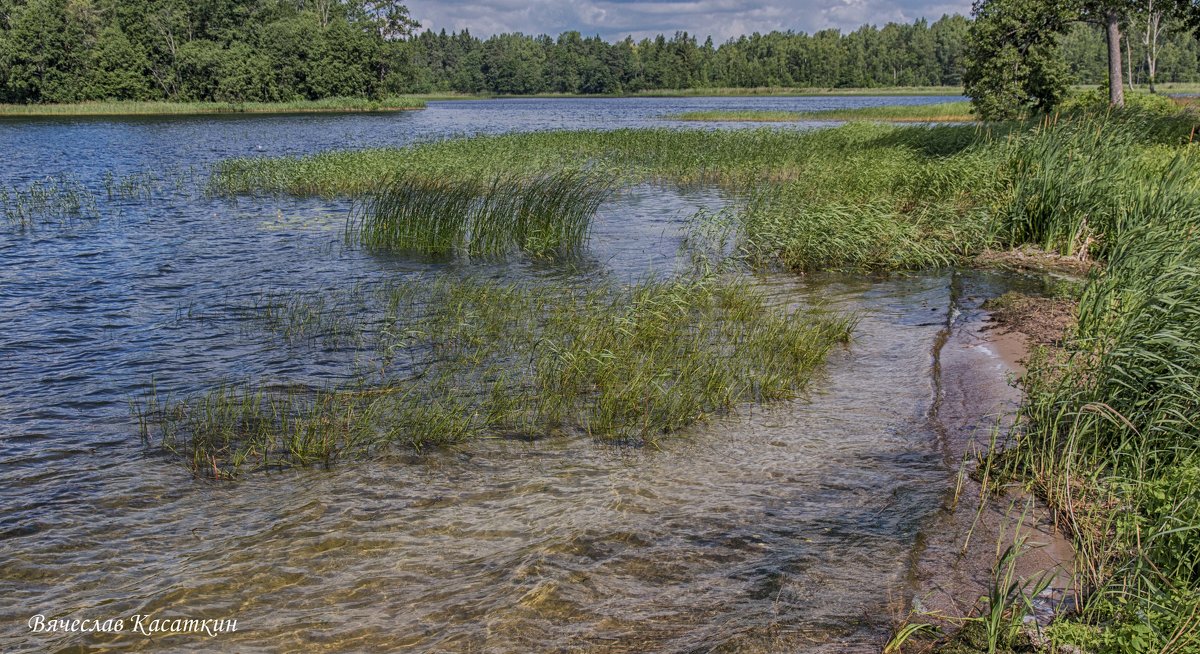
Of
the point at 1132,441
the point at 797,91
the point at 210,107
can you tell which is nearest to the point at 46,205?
the point at 1132,441

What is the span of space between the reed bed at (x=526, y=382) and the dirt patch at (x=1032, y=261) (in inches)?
173

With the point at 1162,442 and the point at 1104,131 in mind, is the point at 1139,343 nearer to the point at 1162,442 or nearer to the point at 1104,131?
the point at 1162,442

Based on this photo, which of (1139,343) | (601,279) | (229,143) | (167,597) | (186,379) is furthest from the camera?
(229,143)

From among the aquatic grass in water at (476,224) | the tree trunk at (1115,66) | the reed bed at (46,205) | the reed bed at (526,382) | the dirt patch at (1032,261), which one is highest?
the tree trunk at (1115,66)

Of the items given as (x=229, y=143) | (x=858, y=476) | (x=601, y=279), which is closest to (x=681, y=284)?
(x=601, y=279)

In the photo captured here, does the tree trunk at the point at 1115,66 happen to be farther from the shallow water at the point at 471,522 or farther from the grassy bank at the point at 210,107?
the grassy bank at the point at 210,107

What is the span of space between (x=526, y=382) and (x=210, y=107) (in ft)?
261

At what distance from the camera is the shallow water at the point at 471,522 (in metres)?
4.76

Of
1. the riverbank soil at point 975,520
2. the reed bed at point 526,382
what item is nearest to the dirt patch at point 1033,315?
the riverbank soil at point 975,520

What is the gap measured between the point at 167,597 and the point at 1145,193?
1295 cm

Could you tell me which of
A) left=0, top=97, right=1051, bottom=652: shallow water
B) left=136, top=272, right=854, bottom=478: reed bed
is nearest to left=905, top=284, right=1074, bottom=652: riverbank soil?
left=0, top=97, right=1051, bottom=652: shallow water

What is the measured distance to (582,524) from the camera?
5902mm

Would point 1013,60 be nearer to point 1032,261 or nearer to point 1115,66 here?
point 1115,66

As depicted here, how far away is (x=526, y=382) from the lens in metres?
8.77
